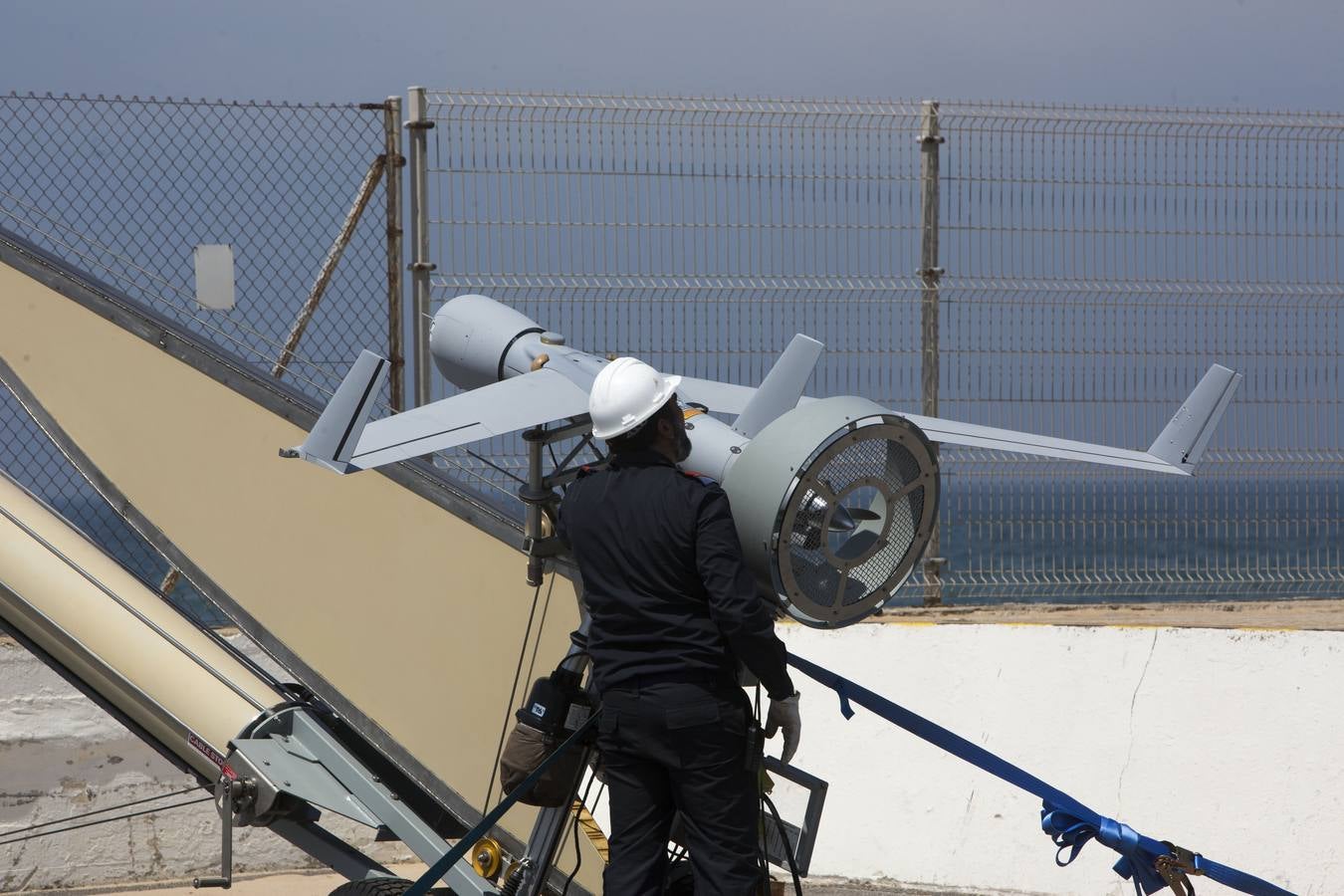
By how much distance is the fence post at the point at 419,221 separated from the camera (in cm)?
674

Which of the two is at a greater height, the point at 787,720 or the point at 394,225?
the point at 394,225

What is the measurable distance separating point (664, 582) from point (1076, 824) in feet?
4.62

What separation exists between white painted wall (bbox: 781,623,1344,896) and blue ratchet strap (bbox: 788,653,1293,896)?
2.41m

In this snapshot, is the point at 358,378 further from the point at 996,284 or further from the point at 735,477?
the point at 996,284

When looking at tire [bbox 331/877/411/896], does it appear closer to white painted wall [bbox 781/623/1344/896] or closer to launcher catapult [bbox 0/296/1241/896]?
launcher catapult [bbox 0/296/1241/896]

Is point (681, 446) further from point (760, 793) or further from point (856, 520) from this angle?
point (760, 793)

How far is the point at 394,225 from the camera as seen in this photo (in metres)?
6.80

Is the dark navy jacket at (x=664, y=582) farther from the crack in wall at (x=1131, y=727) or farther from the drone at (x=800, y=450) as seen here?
the crack in wall at (x=1131, y=727)

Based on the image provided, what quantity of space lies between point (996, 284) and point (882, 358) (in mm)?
698

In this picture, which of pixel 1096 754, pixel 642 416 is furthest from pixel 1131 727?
pixel 642 416

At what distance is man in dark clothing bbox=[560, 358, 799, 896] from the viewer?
3488 mm

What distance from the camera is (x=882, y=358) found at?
22.9 feet

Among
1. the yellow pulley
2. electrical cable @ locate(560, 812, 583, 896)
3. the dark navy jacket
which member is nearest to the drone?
the dark navy jacket

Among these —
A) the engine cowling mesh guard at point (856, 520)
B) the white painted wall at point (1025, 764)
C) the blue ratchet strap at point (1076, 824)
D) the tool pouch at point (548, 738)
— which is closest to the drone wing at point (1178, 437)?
the engine cowling mesh guard at point (856, 520)
